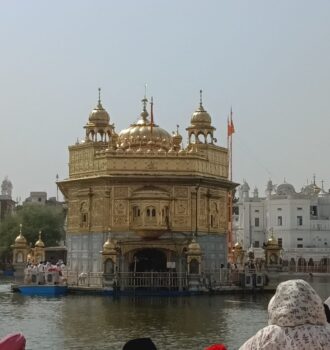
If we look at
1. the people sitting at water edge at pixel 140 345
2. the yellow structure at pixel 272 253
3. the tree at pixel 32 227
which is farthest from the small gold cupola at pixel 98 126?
the people sitting at water edge at pixel 140 345

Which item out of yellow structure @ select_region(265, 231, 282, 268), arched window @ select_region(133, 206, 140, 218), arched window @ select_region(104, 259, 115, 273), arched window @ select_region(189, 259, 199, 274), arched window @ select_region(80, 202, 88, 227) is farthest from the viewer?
yellow structure @ select_region(265, 231, 282, 268)

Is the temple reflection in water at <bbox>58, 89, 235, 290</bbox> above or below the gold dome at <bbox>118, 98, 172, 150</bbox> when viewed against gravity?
below

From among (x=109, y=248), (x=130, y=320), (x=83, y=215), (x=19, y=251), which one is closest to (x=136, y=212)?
(x=109, y=248)

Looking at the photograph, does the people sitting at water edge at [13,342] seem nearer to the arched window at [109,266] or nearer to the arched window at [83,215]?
the arched window at [109,266]

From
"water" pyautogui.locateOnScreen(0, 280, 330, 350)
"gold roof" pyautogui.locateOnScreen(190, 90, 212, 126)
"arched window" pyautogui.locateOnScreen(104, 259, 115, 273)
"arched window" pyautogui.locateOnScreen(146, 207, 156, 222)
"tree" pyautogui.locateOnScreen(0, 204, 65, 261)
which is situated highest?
"gold roof" pyautogui.locateOnScreen(190, 90, 212, 126)

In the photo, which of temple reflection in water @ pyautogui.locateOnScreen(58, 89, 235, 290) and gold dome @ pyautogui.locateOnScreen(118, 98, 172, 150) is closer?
temple reflection in water @ pyautogui.locateOnScreen(58, 89, 235, 290)

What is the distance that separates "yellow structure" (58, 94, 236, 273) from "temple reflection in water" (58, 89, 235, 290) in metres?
0.04

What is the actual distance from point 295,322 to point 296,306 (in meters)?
0.13

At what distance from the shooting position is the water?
18406mm

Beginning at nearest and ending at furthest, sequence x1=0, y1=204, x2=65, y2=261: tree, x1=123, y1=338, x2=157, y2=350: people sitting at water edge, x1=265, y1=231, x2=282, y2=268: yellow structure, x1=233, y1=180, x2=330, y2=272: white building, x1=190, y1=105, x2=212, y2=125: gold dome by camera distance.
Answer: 1. x1=123, y1=338, x2=157, y2=350: people sitting at water edge
2. x1=190, y1=105, x2=212, y2=125: gold dome
3. x1=265, y1=231, x2=282, y2=268: yellow structure
4. x1=0, y1=204, x2=65, y2=261: tree
5. x1=233, y1=180, x2=330, y2=272: white building

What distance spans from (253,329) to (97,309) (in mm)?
7149

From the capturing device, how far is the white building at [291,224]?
82.8 metres

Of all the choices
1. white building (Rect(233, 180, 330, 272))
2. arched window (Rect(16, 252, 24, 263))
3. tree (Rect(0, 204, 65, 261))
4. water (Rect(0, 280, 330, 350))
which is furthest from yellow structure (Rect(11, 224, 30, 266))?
white building (Rect(233, 180, 330, 272))

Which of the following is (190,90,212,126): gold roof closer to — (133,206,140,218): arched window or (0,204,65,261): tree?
(133,206,140,218): arched window
